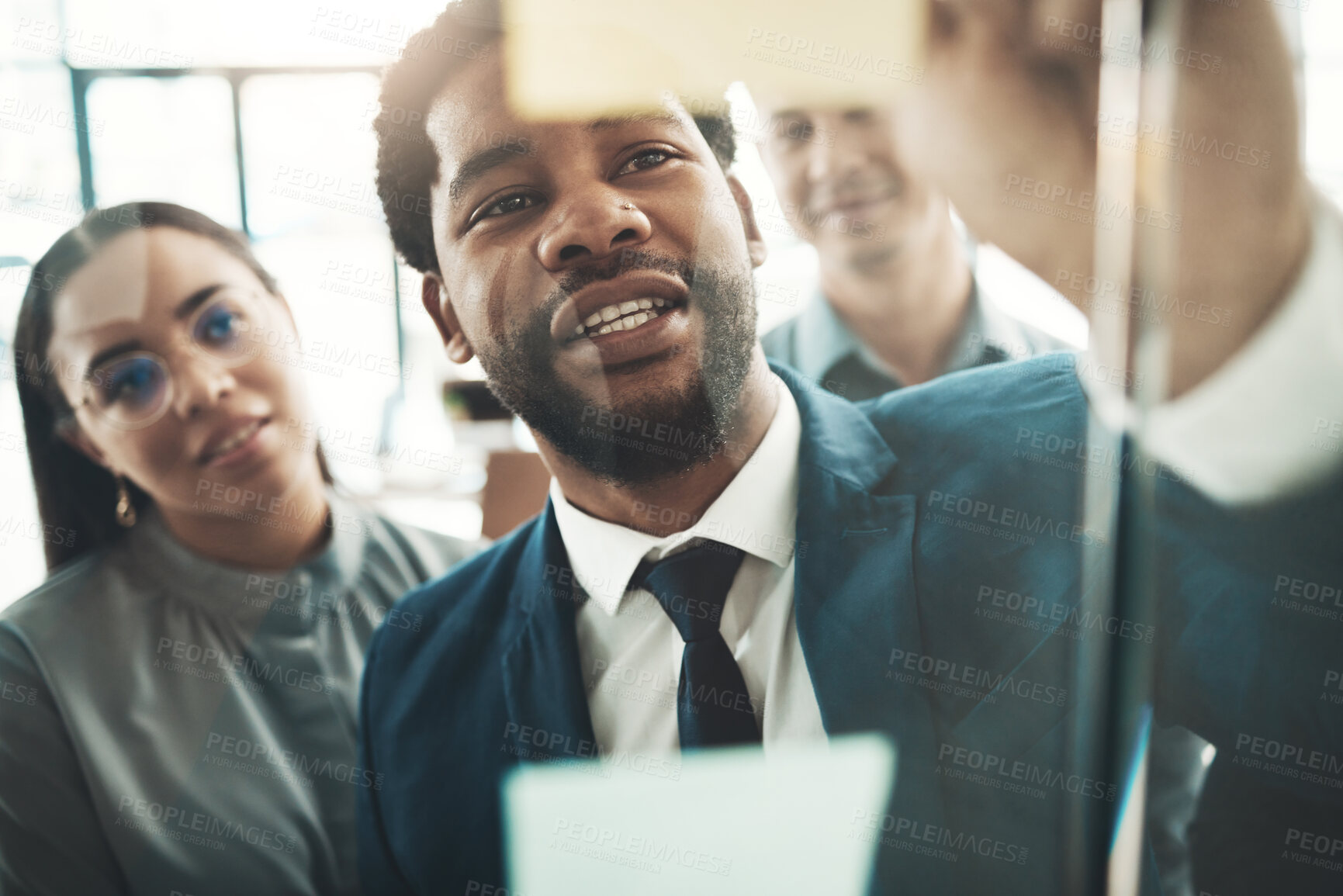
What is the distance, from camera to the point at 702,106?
1.25 m

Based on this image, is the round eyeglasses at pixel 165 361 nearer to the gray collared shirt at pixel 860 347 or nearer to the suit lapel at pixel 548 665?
the suit lapel at pixel 548 665

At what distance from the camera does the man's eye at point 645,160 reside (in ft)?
3.95

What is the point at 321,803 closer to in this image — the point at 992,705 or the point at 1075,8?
the point at 992,705

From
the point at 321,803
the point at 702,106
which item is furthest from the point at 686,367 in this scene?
the point at 321,803

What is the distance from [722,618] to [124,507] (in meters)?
0.94

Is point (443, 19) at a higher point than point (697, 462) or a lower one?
higher

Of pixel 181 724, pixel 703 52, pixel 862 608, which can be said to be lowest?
pixel 181 724

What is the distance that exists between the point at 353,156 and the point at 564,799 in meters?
1.01

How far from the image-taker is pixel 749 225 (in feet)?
4.19

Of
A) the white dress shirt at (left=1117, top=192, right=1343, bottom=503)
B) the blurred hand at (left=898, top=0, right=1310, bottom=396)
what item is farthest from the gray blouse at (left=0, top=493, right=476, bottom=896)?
the white dress shirt at (left=1117, top=192, right=1343, bottom=503)

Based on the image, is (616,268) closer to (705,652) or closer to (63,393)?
(705,652)

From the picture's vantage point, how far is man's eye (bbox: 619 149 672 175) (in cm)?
121

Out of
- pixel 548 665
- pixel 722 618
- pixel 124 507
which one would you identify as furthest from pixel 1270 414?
pixel 124 507

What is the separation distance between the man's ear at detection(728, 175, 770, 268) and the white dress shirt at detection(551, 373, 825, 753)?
0.18 metres
